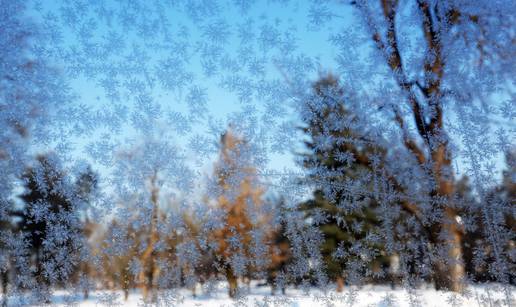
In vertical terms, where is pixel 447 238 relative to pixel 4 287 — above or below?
Result: above

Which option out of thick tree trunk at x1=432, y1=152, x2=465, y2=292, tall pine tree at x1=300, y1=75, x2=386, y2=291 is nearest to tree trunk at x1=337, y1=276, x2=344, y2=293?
tall pine tree at x1=300, y1=75, x2=386, y2=291

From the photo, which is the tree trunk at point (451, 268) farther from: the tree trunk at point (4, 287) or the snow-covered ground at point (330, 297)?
the tree trunk at point (4, 287)

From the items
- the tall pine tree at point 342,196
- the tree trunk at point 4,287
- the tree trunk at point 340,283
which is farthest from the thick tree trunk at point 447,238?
the tree trunk at point 4,287

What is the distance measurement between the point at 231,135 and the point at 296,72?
0.60 m

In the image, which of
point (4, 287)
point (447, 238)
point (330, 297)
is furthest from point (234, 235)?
point (4, 287)

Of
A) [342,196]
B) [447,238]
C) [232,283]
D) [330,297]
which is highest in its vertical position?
[342,196]

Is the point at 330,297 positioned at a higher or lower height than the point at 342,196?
lower

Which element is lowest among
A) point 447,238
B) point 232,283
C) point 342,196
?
point 232,283

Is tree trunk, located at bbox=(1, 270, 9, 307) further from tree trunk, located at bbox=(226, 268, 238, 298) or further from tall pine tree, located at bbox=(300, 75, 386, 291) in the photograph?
tall pine tree, located at bbox=(300, 75, 386, 291)

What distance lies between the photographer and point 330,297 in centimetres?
210

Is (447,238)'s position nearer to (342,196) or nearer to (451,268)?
(451,268)

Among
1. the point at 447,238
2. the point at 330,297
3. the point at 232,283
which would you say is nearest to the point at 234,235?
the point at 232,283

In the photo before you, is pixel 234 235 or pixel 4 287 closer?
pixel 234 235

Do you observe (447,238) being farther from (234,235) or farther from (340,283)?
(234,235)
